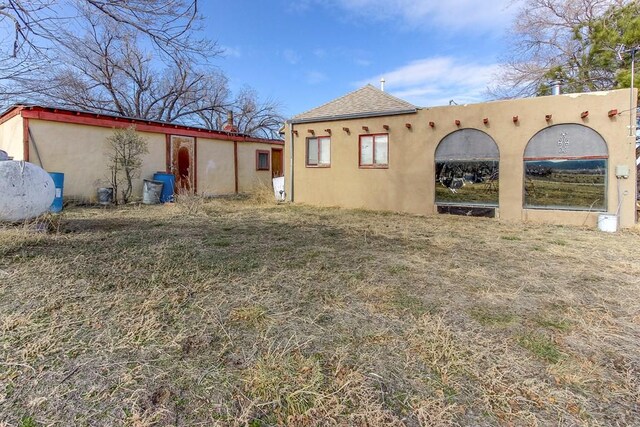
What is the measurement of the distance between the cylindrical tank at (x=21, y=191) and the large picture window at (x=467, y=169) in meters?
8.42

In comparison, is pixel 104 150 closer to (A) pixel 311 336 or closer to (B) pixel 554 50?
(A) pixel 311 336

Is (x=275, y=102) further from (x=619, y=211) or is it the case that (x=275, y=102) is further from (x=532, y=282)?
(x=532, y=282)

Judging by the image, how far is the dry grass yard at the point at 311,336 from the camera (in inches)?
63.2

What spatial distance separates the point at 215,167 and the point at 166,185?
9.86 feet

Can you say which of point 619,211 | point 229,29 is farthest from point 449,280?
point 619,211

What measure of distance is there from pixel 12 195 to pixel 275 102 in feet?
84.3

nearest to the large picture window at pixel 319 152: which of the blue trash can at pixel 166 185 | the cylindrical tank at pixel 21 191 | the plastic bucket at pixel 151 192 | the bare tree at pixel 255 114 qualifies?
the blue trash can at pixel 166 185

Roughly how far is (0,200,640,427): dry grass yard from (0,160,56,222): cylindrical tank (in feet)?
2.57

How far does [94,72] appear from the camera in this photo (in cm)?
1902

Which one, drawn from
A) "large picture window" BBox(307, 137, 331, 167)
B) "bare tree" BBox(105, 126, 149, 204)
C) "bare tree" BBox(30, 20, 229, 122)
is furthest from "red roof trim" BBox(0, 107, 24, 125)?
"large picture window" BBox(307, 137, 331, 167)

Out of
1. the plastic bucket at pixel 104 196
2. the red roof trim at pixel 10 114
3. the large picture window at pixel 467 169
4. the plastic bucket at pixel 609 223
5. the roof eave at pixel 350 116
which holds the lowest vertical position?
the plastic bucket at pixel 609 223

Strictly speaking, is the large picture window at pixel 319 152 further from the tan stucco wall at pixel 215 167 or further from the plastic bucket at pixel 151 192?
the plastic bucket at pixel 151 192

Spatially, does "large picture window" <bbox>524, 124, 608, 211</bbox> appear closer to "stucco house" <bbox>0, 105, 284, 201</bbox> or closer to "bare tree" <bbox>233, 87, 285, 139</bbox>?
"stucco house" <bbox>0, 105, 284, 201</bbox>

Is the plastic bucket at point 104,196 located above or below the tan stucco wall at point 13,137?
below
